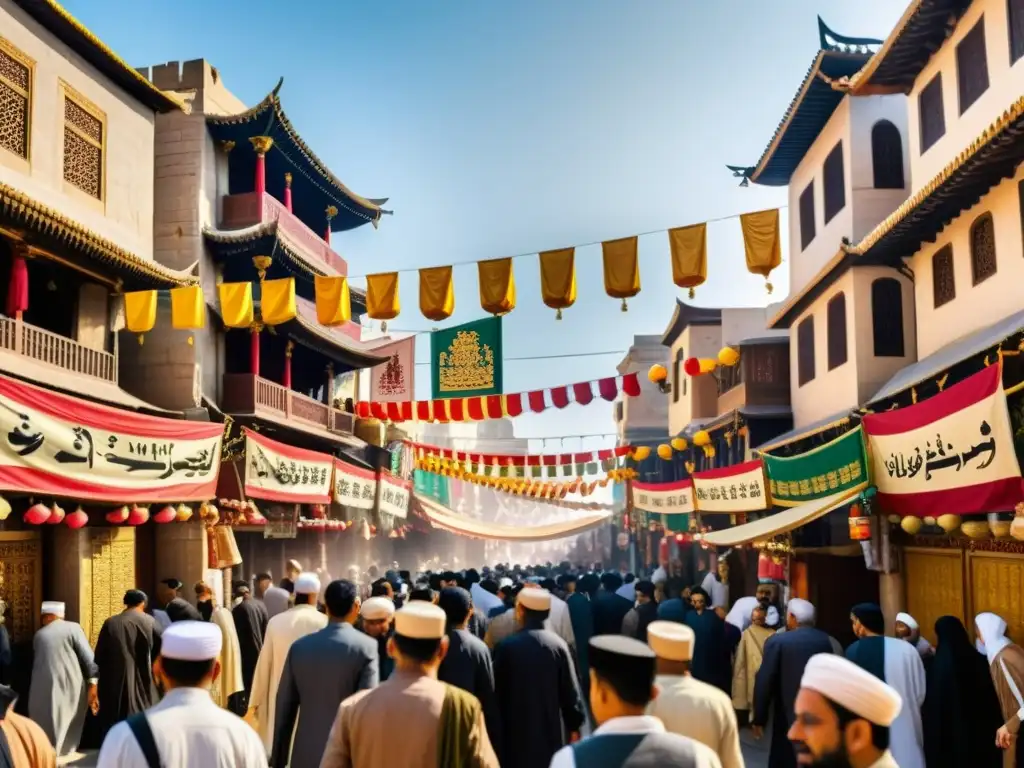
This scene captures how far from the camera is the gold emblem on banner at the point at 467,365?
18.2 metres

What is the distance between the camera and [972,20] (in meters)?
12.6

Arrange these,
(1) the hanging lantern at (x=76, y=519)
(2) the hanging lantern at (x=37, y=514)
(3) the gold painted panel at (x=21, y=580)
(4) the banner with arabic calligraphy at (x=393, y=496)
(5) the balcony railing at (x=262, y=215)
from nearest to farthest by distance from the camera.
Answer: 1. (2) the hanging lantern at (x=37, y=514)
2. (1) the hanging lantern at (x=76, y=519)
3. (3) the gold painted panel at (x=21, y=580)
4. (5) the balcony railing at (x=262, y=215)
5. (4) the banner with arabic calligraphy at (x=393, y=496)

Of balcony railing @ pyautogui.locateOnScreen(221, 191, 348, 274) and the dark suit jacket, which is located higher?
balcony railing @ pyautogui.locateOnScreen(221, 191, 348, 274)

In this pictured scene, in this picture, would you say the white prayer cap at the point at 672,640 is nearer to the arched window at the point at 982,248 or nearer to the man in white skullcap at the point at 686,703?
the man in white skullcap at the point at 686,703

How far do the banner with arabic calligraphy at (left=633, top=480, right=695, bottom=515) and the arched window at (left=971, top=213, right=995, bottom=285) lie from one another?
902cm

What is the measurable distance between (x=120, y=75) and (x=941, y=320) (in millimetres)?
12961

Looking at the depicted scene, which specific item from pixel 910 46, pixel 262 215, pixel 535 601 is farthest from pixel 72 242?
pixel 910 46

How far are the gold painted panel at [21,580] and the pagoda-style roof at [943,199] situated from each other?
11.8 metres

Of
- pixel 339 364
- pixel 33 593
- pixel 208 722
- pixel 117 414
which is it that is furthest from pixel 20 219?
pixel 339 364

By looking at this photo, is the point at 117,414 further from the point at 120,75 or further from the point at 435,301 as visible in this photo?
the point at 120,75

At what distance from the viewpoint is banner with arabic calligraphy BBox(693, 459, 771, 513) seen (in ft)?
51.6

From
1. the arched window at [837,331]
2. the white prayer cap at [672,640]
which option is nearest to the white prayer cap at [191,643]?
the white prayer cap at [672,640]

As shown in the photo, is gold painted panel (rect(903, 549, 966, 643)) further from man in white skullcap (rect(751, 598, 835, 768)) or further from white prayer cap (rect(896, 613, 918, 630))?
man in white skullcap (rect(751, 598, 835, 768))

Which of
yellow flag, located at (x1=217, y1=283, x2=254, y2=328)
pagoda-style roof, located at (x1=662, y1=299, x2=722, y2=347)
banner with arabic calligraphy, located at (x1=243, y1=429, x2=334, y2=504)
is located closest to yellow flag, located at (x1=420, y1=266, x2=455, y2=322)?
yellow flag, located at (x1=217, y1=283, x2=254, y2=328)
